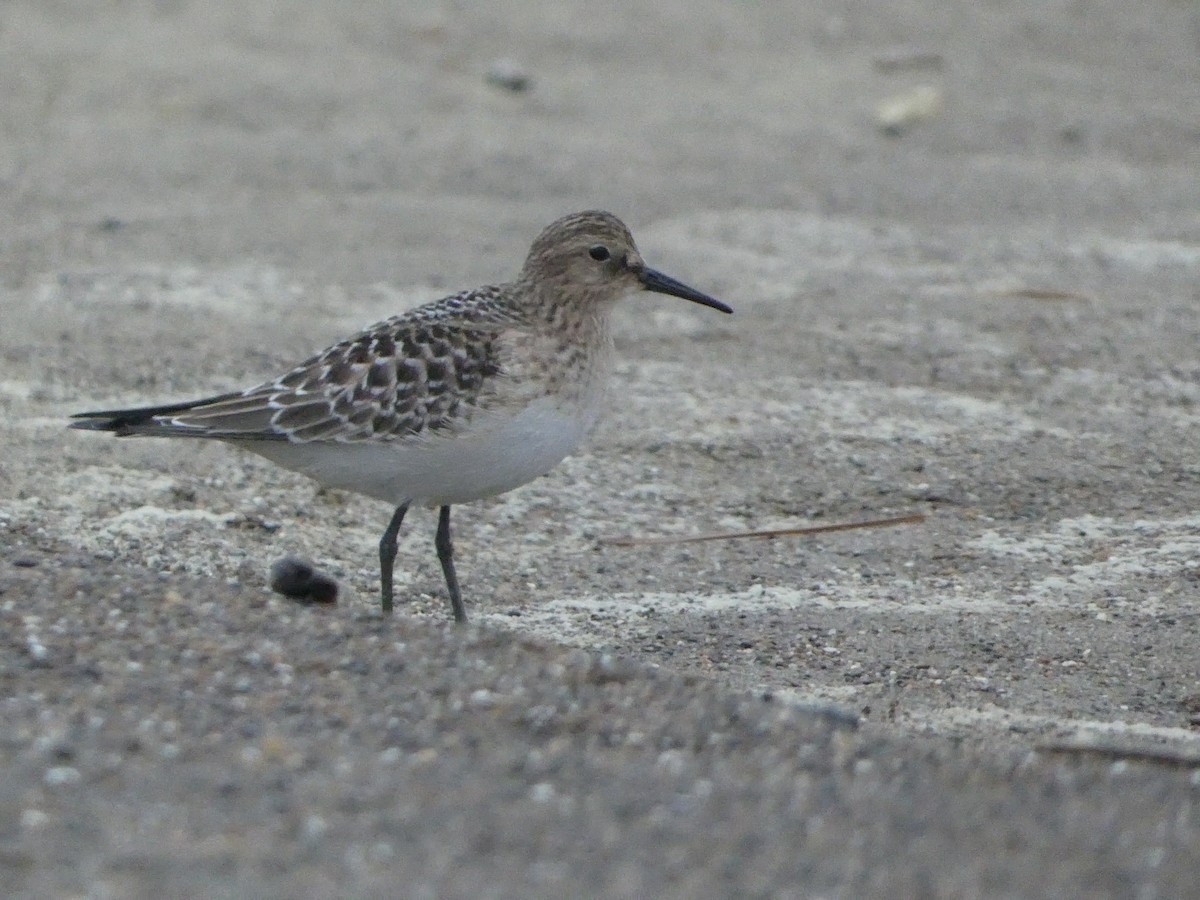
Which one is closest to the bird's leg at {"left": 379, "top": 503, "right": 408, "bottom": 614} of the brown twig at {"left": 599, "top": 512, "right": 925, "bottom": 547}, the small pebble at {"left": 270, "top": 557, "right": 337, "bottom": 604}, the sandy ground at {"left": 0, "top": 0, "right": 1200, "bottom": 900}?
the sandy ground at {"left": 0, "top": 0, "right": 1200, "bottom": 900}

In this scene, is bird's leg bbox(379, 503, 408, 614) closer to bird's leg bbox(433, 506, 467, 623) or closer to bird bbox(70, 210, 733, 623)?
bird bbox(70, 210, 733, 623)

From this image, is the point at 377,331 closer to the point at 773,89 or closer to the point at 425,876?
the point at 425,876

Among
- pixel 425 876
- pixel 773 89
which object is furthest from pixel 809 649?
pixel 773 89

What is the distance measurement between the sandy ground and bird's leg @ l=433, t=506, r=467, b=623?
19 cm

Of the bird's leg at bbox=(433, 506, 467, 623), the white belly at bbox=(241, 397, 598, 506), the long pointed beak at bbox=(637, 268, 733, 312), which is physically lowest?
the bird's leg at bbox=(433, 506, 467, 623)

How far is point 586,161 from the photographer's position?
1090 cm

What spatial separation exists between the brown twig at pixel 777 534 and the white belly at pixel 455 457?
83 centimetres

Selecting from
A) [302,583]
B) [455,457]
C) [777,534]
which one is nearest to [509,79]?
[777,534]

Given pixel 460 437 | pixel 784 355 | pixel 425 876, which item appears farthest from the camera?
pixel 784 355

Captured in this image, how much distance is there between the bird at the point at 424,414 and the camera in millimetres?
5797

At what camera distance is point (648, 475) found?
723cm

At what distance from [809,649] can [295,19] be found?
7872 millimetres

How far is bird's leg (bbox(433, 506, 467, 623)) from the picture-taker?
19.1 feet

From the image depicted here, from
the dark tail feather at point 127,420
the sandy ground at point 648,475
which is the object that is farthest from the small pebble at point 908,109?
the dark tail feather at point 127,420
